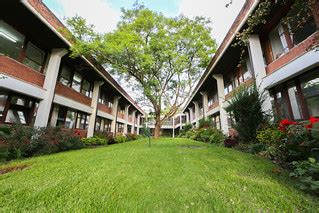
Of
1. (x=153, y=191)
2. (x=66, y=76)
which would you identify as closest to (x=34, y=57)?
(x=66, y=76)

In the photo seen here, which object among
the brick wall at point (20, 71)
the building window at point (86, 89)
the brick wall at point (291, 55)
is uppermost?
the building window at point (86, 89)

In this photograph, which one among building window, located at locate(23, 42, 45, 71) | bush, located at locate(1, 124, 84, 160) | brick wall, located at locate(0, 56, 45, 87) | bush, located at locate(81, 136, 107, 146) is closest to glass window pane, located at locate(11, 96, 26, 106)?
brick wall, located at locate(0, 56, 45, 87)

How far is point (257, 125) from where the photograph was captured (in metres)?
6.44

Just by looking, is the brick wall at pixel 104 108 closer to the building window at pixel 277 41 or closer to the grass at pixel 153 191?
the grass at pixel 153 191

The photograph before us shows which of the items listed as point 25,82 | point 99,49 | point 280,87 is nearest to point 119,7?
point 99,49

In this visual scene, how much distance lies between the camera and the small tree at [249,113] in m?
6.44

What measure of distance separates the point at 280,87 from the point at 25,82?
13.0 m

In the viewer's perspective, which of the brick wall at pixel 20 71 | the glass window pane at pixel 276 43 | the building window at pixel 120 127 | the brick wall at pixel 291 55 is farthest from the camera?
the building window at pixel 120 127

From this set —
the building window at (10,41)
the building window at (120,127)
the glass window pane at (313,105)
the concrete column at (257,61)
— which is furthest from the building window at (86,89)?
the glass window pane at (313,105)

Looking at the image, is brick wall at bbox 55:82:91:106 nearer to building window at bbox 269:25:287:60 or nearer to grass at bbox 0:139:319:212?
grass at bbox 0:139:319:212

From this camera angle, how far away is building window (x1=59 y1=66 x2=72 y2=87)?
10499 millimetres

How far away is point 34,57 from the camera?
329 inches

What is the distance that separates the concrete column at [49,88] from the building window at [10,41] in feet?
5.16

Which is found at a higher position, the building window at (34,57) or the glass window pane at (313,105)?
the building window at (34,57)
